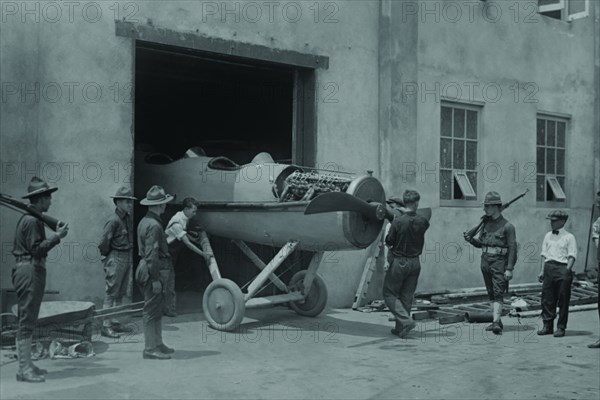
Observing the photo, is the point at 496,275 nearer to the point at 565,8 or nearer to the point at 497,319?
the point at 497,319

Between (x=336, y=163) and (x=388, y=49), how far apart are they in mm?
2296

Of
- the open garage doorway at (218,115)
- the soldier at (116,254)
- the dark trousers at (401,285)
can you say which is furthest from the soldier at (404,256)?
the soldier at (116,254)

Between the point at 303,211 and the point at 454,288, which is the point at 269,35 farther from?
the point at 454,288

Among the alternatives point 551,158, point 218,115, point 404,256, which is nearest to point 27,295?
point 404,256

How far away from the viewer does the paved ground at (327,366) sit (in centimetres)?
732

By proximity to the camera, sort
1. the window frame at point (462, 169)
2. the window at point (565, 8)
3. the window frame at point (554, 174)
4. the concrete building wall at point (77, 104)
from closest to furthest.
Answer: the concrete building wall at point (77, 104), the window frame at point (462, 169), the window frame at point (554, 174), the window at point (565, 8)

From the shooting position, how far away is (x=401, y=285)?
10.3 m

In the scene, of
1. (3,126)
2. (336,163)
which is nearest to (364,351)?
(336,163)

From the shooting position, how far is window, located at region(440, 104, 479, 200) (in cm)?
1455

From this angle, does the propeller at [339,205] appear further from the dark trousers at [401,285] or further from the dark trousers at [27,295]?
the dark trousers at [27,295]

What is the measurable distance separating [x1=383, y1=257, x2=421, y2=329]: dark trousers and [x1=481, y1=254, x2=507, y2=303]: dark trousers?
45.3 inches

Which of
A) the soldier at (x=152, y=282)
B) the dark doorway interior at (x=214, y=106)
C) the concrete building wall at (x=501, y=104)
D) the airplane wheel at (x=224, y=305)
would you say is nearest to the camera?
the soldier at (x=152, y=282)

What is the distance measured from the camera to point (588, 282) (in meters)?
15.7

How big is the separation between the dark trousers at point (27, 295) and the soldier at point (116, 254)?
234 centimetres
